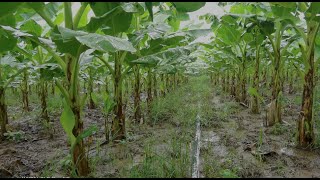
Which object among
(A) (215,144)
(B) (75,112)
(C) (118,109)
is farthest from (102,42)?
(A) (215,144)

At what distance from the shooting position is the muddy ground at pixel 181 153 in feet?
8.69

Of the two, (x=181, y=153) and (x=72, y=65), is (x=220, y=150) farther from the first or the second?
(x=72, y=65)

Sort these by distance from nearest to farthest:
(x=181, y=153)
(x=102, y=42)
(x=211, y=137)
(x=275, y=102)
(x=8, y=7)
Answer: (x=102, y=42) < (x=8, y=7) < (x=181, y=153) < (x=211, y=137) < (x=275, y=102)

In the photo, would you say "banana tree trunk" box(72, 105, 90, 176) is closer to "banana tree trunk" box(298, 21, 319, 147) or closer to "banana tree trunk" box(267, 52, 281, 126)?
"banana tree trunk" box(298, 21, 319, 147)

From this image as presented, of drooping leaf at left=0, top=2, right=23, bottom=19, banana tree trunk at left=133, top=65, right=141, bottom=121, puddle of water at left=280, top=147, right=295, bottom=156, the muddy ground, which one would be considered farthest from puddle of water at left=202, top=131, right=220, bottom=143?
drooping leaf at left=0, top=2, right=23, bottom=19

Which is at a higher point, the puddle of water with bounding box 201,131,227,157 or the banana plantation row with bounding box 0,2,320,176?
the banana plantation row with bounding box 0,2,320,176

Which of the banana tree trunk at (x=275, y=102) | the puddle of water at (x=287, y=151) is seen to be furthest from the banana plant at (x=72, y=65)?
the banana tree trunk at (x=275, y=102)

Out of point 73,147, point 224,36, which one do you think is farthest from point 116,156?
point 224,36

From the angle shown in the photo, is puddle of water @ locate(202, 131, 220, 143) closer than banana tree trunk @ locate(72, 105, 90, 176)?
No

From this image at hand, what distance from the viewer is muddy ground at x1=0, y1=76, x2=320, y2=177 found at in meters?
2.65

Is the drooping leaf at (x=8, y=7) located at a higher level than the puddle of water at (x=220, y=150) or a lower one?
higher

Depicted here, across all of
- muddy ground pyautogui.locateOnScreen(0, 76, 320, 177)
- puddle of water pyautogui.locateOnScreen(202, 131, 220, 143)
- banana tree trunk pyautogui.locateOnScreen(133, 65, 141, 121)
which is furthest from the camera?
banana tree trunk pyautogui.locateOnScreen(133, 65, 141, 121)

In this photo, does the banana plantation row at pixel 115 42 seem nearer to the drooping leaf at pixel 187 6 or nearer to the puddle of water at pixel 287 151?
the drooping leaf at pixel 187 6

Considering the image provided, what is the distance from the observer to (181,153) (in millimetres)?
2971
